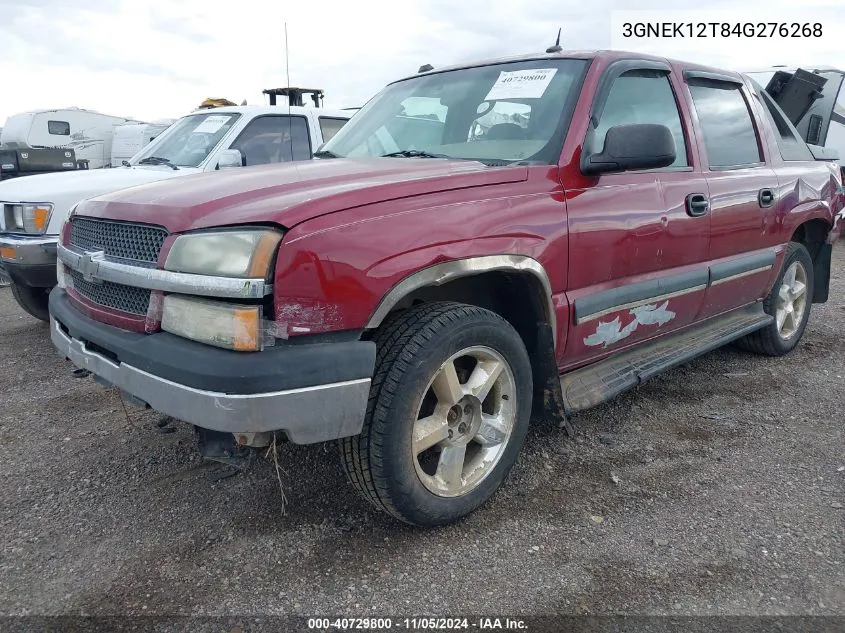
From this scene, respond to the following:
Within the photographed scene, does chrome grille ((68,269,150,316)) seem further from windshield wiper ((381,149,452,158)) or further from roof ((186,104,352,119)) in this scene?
roof ((186,104,352,119))

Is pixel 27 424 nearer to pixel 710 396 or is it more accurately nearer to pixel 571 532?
pixel 571 532

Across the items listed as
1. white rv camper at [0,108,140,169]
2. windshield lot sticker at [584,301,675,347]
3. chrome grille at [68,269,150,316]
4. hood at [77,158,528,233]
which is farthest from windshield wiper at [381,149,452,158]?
white rv camper at [0,108,140,169]

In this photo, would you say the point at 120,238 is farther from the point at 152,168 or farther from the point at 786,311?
the point at 786,311

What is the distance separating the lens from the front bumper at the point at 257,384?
76.0 inches

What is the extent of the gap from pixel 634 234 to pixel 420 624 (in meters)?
1.86

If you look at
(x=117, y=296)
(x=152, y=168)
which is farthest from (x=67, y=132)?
(x=117, y=296)

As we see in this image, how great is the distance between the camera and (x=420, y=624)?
2.00 meters

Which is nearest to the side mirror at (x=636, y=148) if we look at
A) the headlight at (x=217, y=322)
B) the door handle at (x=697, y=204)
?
the door handle at (x=697, y=204)

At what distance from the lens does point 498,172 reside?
2559 mm

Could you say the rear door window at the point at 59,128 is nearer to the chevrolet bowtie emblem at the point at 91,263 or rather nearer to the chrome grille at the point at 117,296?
the chrome grille at the point at 117,296

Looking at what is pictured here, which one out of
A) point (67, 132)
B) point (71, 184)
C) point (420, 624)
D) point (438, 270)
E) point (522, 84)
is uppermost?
point (67, 132)

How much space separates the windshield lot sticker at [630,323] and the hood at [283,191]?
2.62ft

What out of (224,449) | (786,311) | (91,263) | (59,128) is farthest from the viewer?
(59,128)

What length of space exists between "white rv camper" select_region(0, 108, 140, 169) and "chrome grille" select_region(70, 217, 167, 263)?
14.9m
